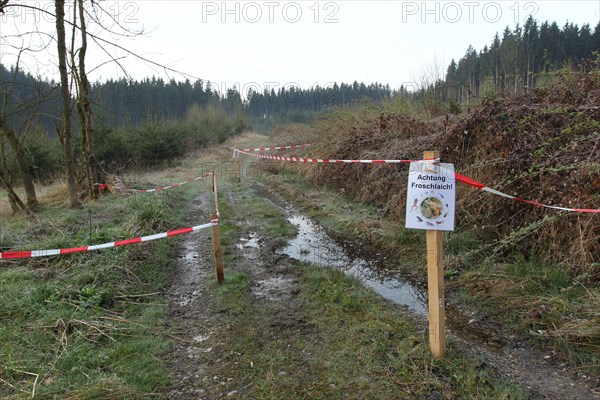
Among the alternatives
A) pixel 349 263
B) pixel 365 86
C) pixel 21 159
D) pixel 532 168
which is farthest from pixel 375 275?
pixel 365 86

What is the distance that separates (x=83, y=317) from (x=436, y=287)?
11.6 ft

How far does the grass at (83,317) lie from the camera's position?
306cm

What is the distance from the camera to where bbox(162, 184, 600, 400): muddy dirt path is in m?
3.06

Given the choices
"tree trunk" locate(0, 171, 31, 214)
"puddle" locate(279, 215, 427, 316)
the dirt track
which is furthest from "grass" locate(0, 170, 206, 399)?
"tree trunk" locate(0, 171, 31, 214)

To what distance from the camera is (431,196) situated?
3.08 metres

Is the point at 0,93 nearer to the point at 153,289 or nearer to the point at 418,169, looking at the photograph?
the point at 153,289

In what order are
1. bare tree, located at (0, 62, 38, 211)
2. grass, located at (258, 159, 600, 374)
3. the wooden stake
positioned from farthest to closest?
bare tree, located at (0, 62, 38, 211) → the wooden stake → grass, located at (258, 159, 600, 374)

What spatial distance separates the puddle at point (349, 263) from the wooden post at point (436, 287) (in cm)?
100

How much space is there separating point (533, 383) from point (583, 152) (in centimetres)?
322

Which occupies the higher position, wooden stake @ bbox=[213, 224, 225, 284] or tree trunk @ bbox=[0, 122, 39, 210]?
tree trunk @ bbox=[0, 122, 39, 210]

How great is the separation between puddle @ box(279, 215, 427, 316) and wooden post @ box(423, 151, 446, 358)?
100 cm

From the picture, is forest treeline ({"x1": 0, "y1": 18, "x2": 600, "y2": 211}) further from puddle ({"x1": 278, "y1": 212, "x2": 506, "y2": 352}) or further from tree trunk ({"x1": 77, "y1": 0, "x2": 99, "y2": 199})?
puddle ({"x1": 278, "y1": 212, "x2": 506, "y2": 352})

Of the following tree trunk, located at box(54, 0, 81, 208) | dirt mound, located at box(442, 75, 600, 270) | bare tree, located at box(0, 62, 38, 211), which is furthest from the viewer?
bare tree, located at box(0, 62, 38, 211)

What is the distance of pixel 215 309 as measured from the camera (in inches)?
178
